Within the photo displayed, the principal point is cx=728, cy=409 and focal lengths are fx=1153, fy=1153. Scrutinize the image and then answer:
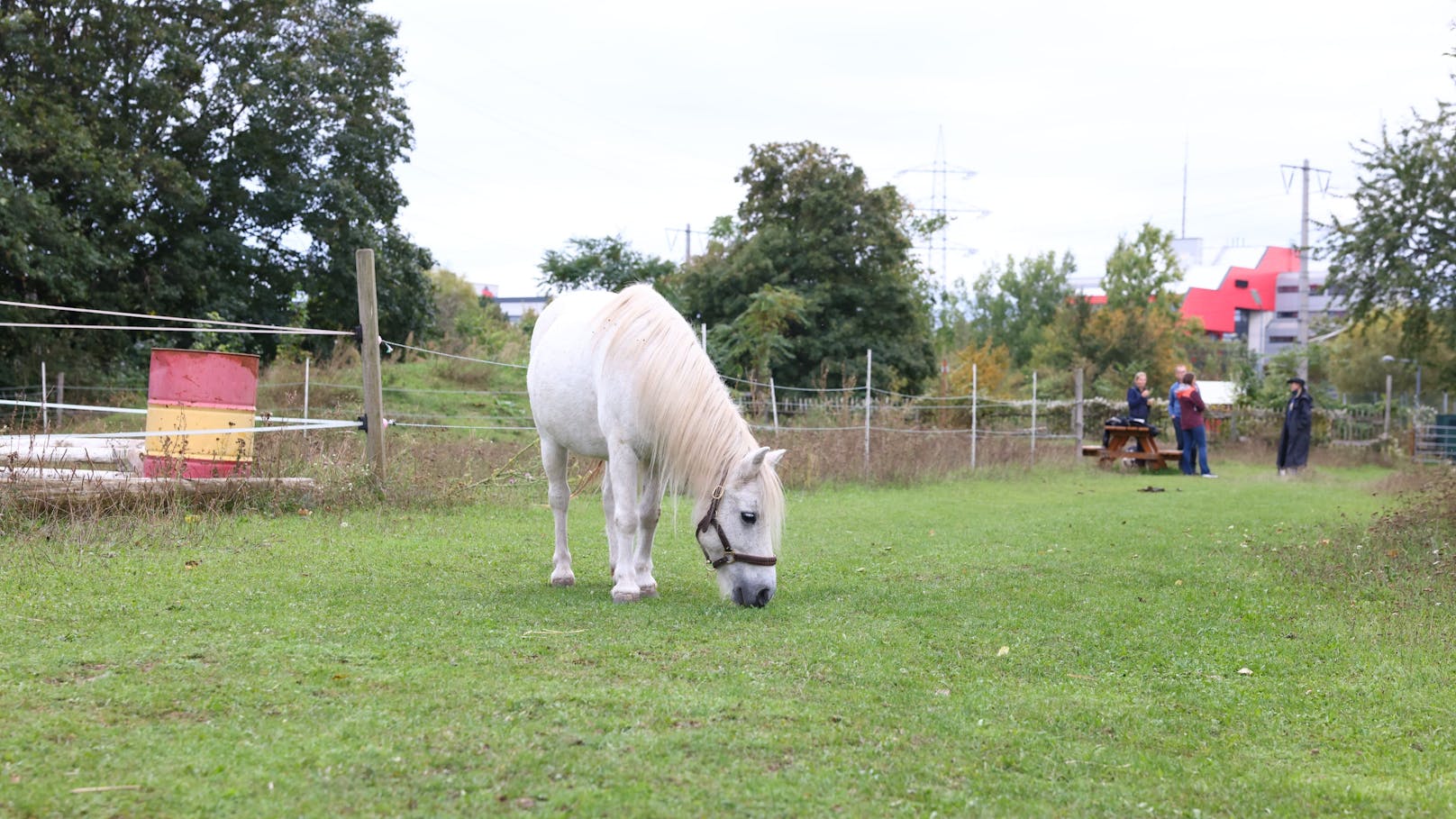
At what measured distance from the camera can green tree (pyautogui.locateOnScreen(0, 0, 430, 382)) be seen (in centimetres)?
1983

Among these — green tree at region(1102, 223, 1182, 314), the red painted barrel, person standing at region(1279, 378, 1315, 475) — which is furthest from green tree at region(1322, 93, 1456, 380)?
green tree at region(1102, 223, 1182, 314)

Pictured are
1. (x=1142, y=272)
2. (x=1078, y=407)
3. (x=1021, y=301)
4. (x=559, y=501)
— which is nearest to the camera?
(x=559, y=501)

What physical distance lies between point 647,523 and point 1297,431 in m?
16.3

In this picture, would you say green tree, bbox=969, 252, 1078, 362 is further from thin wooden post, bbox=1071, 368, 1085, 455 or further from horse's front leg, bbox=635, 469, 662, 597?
horse's front leg, bbox=635, 469, 662, 597

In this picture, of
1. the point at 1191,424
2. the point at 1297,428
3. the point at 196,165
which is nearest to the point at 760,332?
the point at 1191,424

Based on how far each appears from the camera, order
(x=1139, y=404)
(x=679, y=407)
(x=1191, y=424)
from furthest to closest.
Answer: (x=1139, y=404)
(x=1191, y=424)
(x=679, y=407)

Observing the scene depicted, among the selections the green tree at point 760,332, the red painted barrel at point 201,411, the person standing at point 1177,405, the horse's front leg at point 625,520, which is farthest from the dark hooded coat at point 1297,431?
the red painted barrel at point 201,411

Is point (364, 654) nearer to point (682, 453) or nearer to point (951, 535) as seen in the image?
point (682, 453)

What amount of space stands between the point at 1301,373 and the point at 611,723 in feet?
130

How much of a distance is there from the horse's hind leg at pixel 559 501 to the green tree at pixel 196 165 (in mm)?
15491

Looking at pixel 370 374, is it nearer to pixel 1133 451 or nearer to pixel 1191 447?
pixel 1133 451

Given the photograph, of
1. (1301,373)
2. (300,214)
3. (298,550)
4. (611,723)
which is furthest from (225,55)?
(1301,373)

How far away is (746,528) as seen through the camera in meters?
5.64

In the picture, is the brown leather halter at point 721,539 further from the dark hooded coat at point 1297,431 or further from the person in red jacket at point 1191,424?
the dark hooded coat at point 1297,431
